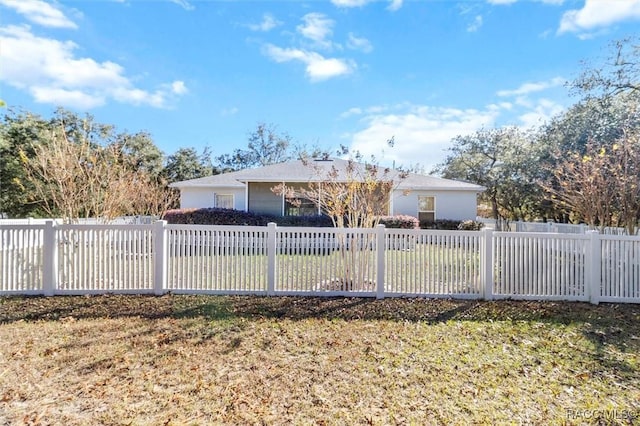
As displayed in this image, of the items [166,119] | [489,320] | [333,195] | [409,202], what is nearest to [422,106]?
[409,202]

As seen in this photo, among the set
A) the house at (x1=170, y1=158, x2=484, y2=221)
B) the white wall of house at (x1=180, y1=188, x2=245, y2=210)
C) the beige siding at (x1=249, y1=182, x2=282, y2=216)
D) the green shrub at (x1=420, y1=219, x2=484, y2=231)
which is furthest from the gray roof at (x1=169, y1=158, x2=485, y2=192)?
the green shrub at (x1=420, y1=219, x2=484, y2=231)

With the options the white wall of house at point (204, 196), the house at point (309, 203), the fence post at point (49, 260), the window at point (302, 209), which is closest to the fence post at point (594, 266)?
the fence post at point (49, 260)

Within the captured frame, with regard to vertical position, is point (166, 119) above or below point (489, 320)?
above

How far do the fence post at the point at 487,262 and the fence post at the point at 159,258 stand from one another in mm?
5588

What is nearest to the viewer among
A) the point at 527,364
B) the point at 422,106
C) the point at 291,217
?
the point at 527,364

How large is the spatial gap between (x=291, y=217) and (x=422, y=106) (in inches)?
325

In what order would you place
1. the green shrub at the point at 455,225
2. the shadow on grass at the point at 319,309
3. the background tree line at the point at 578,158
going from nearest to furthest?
the shadow on grass at the point at 319,309
the background tree line at the point at 578,158
the green shrub at the point at 455,225

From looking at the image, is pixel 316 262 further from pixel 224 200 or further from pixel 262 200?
pixel 224 200

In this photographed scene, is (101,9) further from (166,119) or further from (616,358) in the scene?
(166,119)

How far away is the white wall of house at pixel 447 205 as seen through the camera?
611 inches

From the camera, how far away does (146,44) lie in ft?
28.3

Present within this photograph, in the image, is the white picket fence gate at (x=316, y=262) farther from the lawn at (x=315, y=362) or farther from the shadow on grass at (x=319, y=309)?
the lawn at (x=315, y=362)

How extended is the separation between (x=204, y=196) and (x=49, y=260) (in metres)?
10.9

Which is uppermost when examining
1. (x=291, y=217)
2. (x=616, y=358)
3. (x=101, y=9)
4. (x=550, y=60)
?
(x=550, y=60)
